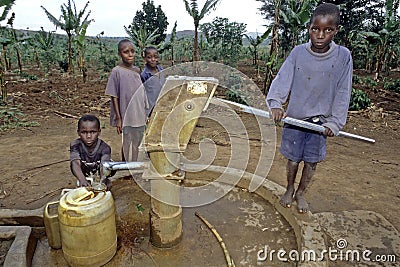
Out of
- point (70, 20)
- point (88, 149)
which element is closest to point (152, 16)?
point (70, 20)

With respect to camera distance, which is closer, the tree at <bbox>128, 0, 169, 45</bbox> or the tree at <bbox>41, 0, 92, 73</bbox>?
the tree at <bbox>41, 0, 92, 73</bbox>

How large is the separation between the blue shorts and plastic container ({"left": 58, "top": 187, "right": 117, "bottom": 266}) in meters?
1.21

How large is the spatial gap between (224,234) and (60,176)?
2064 millimetres

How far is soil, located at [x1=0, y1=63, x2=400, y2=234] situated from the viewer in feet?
9.12

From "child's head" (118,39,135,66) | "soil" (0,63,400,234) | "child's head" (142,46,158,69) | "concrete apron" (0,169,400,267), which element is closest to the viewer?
"concrete apron" (0,169,400,267)

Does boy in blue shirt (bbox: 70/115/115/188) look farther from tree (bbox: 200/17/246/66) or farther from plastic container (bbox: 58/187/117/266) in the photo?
tree (bbox: 200/17/246/66)

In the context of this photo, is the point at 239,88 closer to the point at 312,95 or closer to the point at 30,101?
the point at 30,101

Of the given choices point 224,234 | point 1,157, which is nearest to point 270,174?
point 224,234

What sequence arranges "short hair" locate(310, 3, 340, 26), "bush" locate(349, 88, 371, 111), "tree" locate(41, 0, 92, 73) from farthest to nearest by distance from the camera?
"tree" locate(41, 0, 92, 73)
"bush" locate(349, 88, 371, 111)
"short hair" locate(310, 3, 340, 26)

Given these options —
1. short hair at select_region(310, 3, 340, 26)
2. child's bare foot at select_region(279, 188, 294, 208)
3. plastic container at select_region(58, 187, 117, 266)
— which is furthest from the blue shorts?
plastic container at select_region(58, 187, 117, 266)

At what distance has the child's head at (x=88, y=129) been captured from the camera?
84.3 inches

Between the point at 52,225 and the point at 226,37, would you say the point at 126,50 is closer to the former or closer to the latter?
the point at 52,225

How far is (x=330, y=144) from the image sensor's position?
4555mm

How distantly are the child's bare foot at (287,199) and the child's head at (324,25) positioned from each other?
37.8 inches
